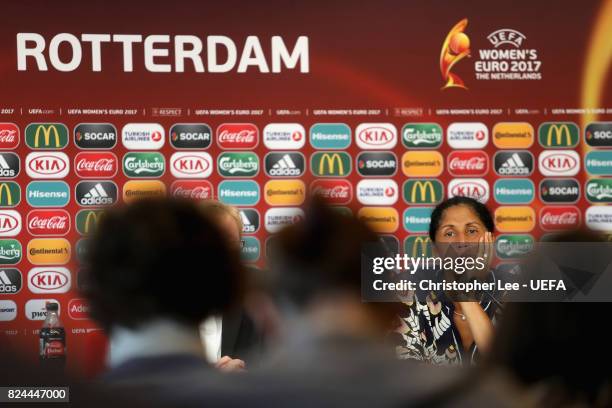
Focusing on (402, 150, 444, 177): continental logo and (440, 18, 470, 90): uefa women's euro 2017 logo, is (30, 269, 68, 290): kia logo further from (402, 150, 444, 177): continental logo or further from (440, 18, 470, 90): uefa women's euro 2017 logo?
(440, 18, 470, 90): uefa women's euro 2017 logo

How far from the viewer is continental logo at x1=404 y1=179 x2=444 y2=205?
384 centimetres

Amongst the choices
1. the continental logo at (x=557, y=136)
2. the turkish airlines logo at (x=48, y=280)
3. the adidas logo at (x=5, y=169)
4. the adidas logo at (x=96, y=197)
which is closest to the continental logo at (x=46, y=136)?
the adidas logo at (x=5, y=169)

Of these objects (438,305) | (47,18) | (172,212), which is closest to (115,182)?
(47,18)

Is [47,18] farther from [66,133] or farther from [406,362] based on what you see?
[406,362]

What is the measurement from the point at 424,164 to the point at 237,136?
0.93 meters

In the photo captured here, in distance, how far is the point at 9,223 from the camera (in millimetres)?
3662

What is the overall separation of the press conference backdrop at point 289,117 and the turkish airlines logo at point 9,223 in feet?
0.03

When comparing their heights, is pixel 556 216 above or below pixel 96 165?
below

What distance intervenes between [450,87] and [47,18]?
1965mm

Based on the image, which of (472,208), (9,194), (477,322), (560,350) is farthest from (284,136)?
(560,350)

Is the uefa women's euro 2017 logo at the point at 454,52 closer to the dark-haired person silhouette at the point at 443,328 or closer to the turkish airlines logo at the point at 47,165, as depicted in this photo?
the dark-haired person silhouette at the point at 443,328

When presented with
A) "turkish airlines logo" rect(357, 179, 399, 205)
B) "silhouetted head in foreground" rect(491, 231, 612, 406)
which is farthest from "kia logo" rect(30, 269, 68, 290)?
"silhouetted head in foreground" rect(491, 231, 612, 406)

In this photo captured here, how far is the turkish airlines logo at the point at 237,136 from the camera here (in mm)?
3771

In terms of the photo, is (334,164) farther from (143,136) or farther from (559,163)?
(559,163)
